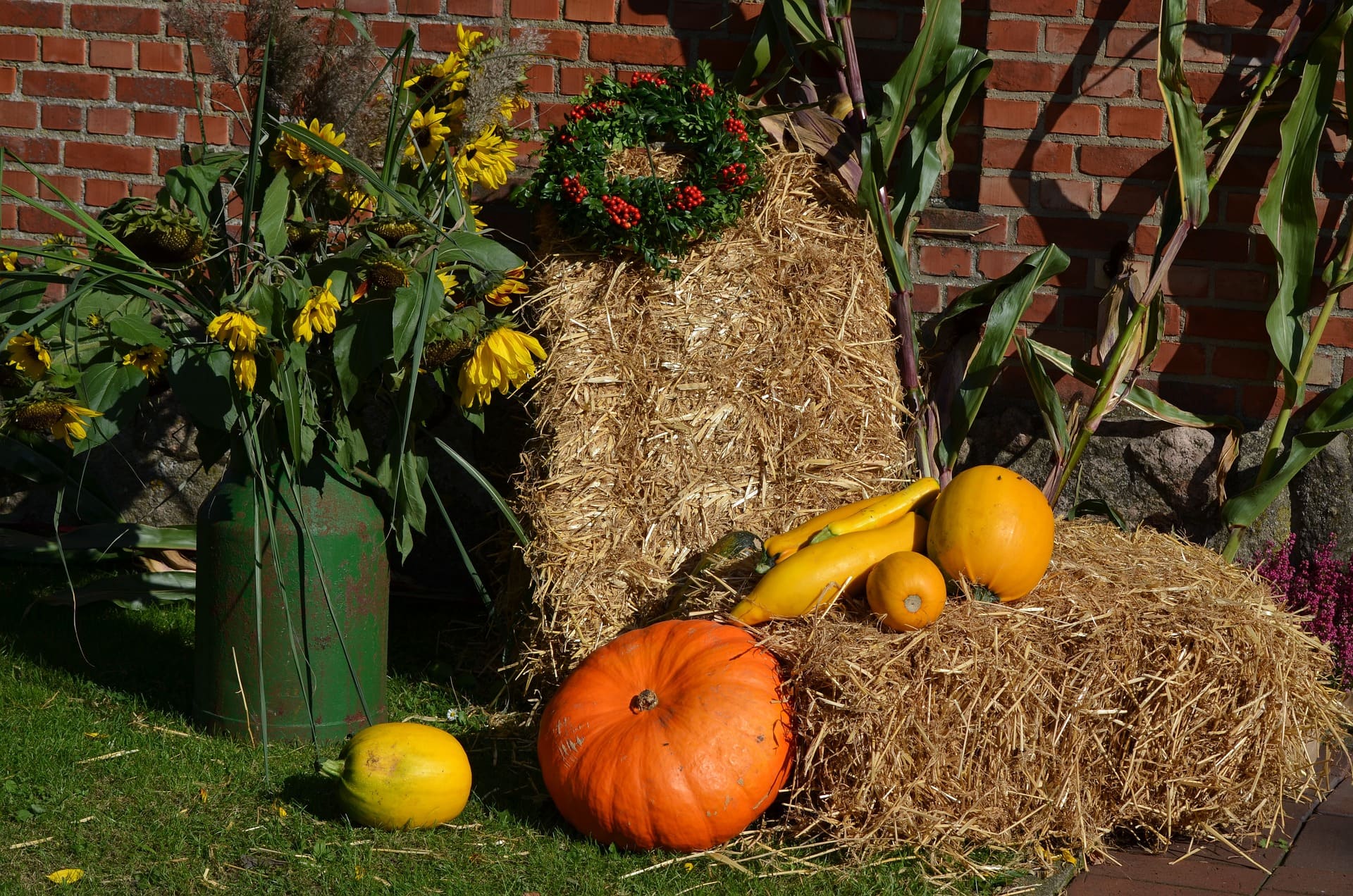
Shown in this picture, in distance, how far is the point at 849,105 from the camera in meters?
3.59

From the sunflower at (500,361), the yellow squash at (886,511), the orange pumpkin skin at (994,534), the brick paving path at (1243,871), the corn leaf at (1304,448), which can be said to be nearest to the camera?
the brick paving path at (1243,871)

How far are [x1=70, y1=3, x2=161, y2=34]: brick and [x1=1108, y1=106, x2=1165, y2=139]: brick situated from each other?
339 centimetres

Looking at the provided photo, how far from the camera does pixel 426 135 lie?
3.01 meters

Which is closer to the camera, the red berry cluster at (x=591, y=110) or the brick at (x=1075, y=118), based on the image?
the red berry cluster at (x=591, y=110)

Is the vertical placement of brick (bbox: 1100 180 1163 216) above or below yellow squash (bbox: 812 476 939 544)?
above

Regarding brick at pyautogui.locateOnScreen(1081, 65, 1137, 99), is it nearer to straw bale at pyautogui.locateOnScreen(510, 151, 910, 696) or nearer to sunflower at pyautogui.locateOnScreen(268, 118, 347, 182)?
straw bale at pyautogui.locateOnScreen(510, 151, 910, 696)

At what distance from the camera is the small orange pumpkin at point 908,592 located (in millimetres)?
2516

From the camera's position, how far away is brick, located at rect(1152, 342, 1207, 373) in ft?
12.2

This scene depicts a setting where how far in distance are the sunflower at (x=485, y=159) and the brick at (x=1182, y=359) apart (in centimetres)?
221

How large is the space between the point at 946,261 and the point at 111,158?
3082mm

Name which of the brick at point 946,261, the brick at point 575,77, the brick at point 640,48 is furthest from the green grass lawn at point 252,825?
the brick at point 640,48

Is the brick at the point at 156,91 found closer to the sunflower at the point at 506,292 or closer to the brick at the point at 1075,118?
the sunflower at the point at 506,292

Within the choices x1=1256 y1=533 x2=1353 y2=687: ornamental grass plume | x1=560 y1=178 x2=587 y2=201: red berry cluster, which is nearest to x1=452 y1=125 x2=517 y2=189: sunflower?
x1=560 y1=178 x2=587 y2=201: red berry cluster

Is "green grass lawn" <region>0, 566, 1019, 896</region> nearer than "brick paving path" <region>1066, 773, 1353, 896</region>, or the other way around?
"green grass lawn" <region>0, 566, 1019, 896</region>
